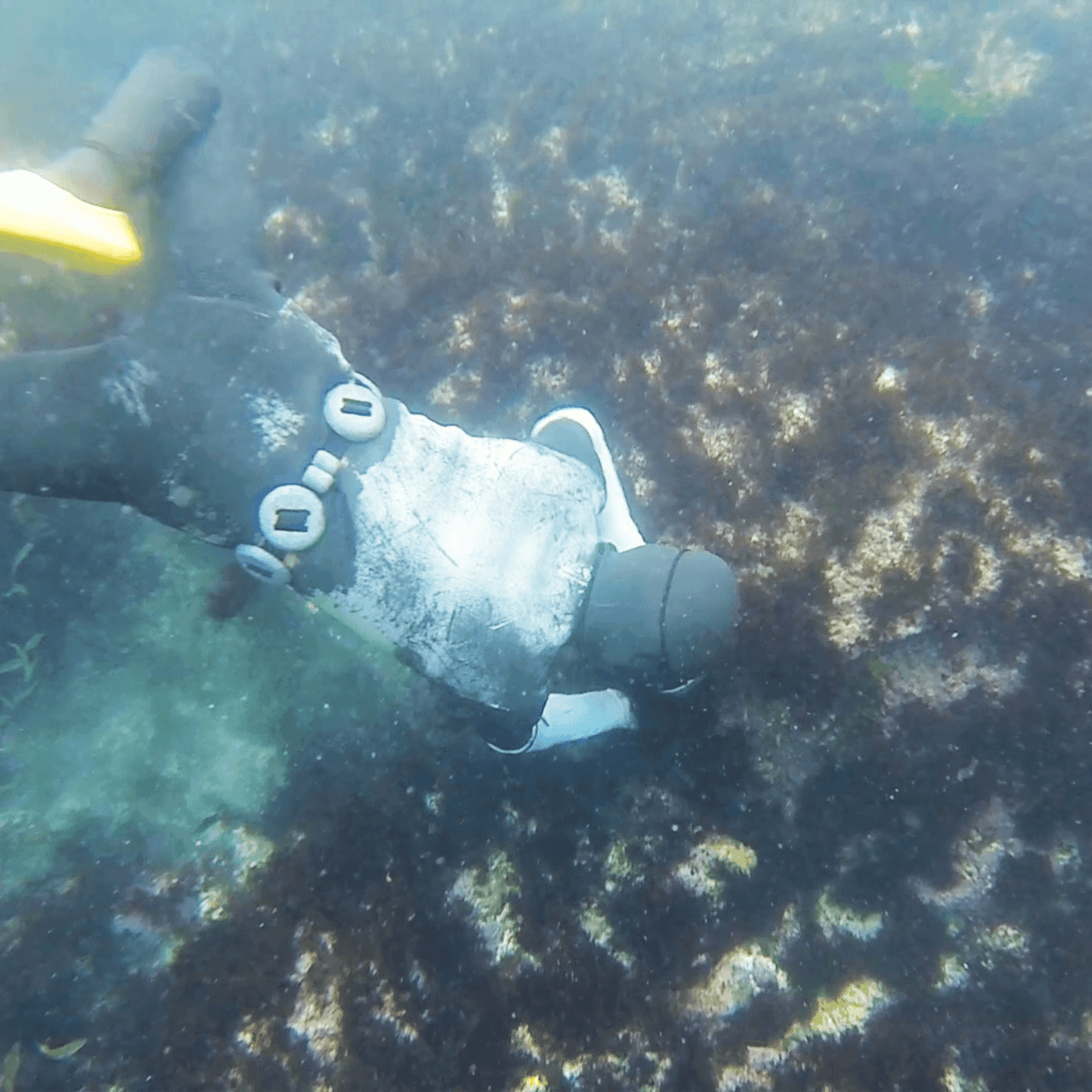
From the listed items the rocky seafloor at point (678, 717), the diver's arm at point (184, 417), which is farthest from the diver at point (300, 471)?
the rocky seafloor at point (678, 717)

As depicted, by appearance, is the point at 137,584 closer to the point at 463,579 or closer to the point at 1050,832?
the point at 463,579

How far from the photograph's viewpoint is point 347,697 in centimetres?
394

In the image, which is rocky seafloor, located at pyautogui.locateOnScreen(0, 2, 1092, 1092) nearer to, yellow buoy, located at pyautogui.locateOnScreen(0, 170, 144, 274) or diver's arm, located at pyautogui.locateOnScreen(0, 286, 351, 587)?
diver's arm, located at pyautogui.locateOnScreen(0, 286, 351, 587)

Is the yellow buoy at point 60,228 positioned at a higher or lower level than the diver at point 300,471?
higher

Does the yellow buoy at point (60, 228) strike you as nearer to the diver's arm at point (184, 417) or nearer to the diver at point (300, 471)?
the diver at point (300, 471)

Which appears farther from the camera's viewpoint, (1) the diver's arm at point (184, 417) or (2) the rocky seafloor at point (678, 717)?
(2) the rocky seafloor at point (678, 717)

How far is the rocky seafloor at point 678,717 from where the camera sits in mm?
3076

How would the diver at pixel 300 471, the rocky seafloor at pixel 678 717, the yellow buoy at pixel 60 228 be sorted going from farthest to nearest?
the rocky seafloor at pixel 678 717 < the diver at pixel 300 471 < the yellow buoy at pixel 60 228

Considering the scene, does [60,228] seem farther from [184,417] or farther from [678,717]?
[678,717]

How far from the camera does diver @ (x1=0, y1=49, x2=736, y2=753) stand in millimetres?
2557

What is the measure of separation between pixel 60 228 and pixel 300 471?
119 cm

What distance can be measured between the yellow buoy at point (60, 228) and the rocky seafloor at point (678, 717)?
190 cm

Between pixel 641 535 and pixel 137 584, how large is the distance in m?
3.07

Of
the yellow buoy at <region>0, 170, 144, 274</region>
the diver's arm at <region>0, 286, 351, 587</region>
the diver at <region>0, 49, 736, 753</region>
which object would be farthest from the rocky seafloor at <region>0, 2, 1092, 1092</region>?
the yellow buoy at <region>0, 170, 144, 274</region>
